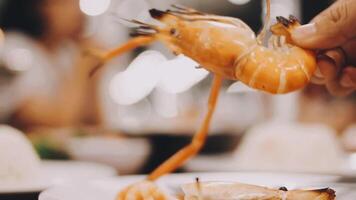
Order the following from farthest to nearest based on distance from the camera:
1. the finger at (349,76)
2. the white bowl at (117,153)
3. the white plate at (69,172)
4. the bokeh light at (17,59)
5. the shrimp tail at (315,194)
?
the bokeh light at (17,59)
the white bowl at (117,153)
the white plate at (69,172)
the finger at (349,76)
the shrimp tail at (315,194)

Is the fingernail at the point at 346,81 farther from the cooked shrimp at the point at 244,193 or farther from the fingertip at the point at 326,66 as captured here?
the cooked shrimp at the point at 244,193

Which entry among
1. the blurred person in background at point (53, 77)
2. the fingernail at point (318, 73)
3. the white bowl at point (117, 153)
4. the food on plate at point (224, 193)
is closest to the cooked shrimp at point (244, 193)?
the food on plate at point (224, 193)

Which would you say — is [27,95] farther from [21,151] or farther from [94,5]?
[94,5]

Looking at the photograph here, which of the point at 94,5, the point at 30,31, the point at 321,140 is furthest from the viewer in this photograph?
the point at 94,5

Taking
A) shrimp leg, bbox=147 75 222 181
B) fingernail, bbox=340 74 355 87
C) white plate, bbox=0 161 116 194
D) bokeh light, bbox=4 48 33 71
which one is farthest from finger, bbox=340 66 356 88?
bokeh light, bbox=4 48 33 71

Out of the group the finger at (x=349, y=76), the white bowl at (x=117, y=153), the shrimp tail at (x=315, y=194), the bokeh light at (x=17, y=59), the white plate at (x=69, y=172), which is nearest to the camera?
the shrimp tail at (x=315, y=194)

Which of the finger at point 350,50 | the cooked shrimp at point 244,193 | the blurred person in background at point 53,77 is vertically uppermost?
the blurred person in background at point 53,77

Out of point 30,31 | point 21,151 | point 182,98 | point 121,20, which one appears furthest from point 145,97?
point 121,20

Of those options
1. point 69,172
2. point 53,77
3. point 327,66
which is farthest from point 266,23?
point 53,77
